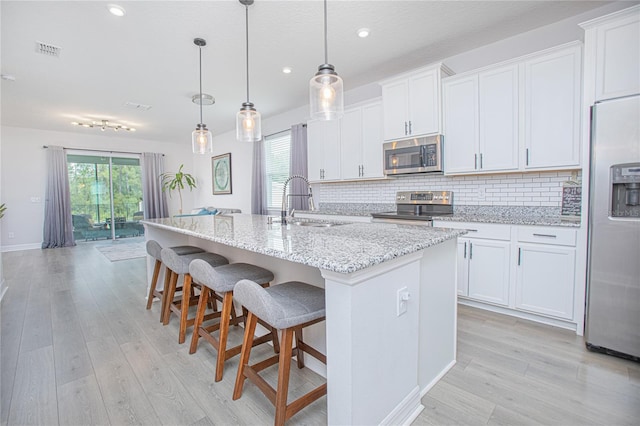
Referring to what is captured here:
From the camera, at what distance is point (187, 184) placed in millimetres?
8719

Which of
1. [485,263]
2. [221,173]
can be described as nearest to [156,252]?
[485,263]

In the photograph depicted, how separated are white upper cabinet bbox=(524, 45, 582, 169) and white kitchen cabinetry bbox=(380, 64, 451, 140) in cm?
83

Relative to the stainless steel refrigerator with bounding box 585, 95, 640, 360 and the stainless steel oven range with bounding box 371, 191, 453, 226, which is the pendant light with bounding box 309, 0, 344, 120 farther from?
the stainless steel refrigerator with bounding box 585, 95, 640, 360

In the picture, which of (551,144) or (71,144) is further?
(71,144)

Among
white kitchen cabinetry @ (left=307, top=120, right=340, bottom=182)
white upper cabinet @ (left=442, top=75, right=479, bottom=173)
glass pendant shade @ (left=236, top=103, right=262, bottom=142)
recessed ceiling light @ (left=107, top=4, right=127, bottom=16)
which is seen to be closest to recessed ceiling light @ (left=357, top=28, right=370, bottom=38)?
white upper cabinet @ (left=442, top=75, right=479, bottom=173)

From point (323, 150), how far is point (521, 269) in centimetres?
302

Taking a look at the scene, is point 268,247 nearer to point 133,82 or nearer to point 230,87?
point 230,87

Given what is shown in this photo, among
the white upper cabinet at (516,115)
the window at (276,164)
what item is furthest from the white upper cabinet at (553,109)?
the window at (276,164)

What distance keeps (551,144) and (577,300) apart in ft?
4.36

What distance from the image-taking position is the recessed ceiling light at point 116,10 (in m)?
2.44

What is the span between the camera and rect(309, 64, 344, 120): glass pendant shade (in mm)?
1962

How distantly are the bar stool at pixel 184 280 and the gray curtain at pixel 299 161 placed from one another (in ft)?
8.22

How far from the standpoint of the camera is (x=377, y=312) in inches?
48.8

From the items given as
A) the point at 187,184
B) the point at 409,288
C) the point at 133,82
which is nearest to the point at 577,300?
the point at 409,288
